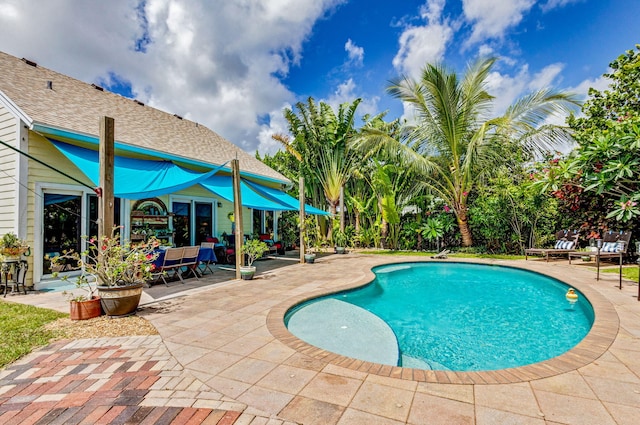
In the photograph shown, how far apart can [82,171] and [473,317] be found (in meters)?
10.7

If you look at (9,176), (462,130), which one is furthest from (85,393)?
(462,130)

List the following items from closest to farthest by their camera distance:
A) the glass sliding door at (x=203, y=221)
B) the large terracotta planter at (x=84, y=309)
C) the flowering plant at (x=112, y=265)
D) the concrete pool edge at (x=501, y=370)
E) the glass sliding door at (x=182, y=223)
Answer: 1. the concrete pool edge at (x=501, y=370)
2. the large terracotta planter at (x=84, y=309)
3. the flowering plant at (x=112, y=265)
4. the glass sliding door at (x=182, y=223)
5. the glass sliding door at (x=203, y=221)

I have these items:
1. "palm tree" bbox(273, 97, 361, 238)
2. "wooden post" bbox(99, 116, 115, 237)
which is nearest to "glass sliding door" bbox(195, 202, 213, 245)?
"palm tree" bbox(273, 97, 361, 238)

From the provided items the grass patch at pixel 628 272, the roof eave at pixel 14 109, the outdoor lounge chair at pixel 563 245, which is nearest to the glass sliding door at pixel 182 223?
the roof eave at pixel 14 109

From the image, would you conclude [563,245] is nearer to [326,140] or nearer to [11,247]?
[326,140]

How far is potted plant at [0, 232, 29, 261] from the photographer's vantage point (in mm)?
7910

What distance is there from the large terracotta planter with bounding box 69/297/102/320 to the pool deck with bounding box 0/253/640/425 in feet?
4.35

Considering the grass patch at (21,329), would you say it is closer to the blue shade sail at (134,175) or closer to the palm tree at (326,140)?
the blue shade sail at (134,175)

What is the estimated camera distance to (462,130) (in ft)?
54.7

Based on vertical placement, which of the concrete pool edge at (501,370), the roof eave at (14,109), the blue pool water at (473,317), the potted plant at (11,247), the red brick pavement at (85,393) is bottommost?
the blue pool water at (473,317)

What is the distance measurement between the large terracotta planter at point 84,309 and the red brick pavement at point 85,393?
1531 mm

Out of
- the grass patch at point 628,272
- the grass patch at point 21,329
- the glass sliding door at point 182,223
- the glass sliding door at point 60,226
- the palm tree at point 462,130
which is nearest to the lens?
the grass patch at point 21,329

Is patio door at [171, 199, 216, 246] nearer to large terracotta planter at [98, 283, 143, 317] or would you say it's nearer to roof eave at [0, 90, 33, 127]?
roof eave at [0, 90, 33, 127]

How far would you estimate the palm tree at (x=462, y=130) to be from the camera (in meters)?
16.2
